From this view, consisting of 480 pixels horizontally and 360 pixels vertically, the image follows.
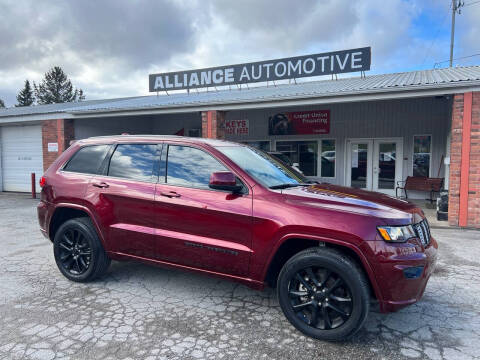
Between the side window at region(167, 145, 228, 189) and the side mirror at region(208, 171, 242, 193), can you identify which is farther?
the side window at region(167, 145, 228, 189)

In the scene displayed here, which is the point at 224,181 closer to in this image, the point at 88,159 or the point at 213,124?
the point at 88,159

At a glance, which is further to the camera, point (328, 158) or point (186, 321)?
point (328, 158)

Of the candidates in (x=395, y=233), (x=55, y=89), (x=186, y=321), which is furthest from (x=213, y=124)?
(x=55, y=89)

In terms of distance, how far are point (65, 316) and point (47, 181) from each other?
72.8 inches

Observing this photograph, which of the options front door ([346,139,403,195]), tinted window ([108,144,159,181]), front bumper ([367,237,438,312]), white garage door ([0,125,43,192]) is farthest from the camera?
white garage door ([0,125,43,192])

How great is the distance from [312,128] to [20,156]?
1182 centimetres

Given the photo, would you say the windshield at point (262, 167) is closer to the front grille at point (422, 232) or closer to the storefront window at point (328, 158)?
the front grille at point (422, 232)

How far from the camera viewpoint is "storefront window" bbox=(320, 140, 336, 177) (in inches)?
544

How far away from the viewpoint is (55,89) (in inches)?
2233

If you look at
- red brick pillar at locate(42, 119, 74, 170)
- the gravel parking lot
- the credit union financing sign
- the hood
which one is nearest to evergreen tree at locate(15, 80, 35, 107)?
the credit union financing sign

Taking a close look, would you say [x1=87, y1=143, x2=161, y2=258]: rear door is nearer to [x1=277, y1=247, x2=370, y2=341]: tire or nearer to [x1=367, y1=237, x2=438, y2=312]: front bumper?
[x1=277, y1=247, x2=370, y2=341]: tire

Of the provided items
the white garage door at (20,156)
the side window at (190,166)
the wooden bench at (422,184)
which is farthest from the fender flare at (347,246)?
the white garage door at (20,156)

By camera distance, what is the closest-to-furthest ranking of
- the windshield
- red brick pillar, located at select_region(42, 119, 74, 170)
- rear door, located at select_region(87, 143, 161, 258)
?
the windshield
rear door, located at select_region(87, 143, 161, 258)
red brick pillar, located at select_region(42, 119, 74, 170)

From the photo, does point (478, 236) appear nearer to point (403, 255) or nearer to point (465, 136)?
point (465, 136)
